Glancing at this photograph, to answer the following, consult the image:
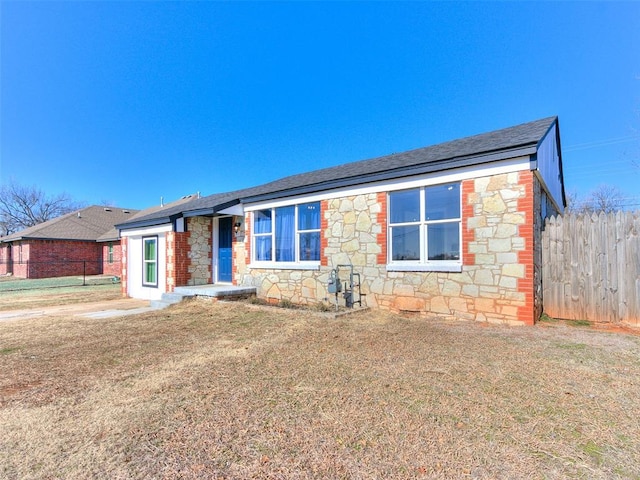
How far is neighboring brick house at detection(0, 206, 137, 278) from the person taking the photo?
2348 centimetres

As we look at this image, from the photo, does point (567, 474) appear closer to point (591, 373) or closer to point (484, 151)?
point (591, 373)

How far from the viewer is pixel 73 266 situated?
24.8 metres

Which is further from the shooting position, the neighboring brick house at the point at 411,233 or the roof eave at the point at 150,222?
the roof eave at the point at 150,222

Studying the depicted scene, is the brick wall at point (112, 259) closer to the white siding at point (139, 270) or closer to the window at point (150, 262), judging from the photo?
the white siding at point (139, 270)

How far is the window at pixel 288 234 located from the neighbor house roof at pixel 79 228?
17.6 metres

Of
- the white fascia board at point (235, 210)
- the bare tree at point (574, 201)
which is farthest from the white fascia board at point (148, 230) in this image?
the bare tree at point (574, 201)

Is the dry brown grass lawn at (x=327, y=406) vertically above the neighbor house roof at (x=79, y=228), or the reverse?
the neighbor house roof at (x=79, y=228)

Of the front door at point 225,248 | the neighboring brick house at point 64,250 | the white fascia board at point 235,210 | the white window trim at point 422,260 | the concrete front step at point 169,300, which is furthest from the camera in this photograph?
the neighboring brick house at point 64,250

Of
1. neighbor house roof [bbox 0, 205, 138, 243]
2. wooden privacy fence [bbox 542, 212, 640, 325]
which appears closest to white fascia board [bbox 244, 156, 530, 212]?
wooden privacy fence [bbox 542, 212, 640, 325]

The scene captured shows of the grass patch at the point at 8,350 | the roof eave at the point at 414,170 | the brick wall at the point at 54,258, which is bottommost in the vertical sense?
the grass patch at the point at 8,350

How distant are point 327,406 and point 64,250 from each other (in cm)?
2847

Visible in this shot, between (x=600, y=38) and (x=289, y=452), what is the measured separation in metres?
15.8

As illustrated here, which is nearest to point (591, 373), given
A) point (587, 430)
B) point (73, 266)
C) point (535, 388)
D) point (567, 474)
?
point (535, 388)

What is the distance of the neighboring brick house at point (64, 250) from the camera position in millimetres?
23484
